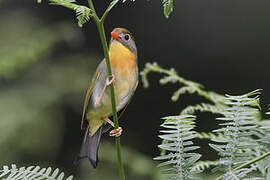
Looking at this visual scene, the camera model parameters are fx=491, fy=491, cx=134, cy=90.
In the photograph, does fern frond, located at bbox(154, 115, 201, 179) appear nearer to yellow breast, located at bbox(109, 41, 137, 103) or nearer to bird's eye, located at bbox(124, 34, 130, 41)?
yellow breast, located at bbox(109, 41, 137, 103)

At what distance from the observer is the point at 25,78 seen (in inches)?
117

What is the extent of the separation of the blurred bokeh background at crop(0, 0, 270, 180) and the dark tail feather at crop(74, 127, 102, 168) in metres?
0.87

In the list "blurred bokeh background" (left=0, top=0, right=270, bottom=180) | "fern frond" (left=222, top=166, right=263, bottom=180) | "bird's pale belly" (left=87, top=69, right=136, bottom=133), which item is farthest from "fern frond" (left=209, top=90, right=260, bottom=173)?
"blurred bokeh background" (left=0, top=0, right=270, bottom=180)

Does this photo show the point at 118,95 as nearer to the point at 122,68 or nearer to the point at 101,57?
the point at 122,68

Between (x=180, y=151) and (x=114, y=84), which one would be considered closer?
(x=180, y=151)

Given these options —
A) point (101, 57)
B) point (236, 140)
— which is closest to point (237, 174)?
point (236, 140)

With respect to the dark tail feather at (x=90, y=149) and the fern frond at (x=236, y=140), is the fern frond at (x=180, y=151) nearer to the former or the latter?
the fern frond at (x=236, y=140)

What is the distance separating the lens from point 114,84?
1.47 meters

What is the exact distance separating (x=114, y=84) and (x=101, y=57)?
7.45 ft

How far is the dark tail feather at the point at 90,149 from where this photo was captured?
1375mm

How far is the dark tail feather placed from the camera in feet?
4.51

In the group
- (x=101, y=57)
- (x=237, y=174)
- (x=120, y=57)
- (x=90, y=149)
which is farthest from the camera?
(x=101, y=57)

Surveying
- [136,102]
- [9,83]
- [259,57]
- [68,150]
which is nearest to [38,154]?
[9,83]

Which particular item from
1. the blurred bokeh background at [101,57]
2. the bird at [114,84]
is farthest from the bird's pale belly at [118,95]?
the blurred bokeh background at [101,57]
